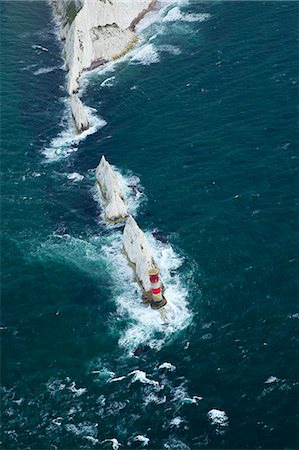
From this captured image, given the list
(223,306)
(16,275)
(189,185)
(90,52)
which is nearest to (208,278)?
(223,306)

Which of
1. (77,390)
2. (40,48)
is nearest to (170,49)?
(40,48)

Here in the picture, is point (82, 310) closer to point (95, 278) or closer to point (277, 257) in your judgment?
point (95, 278)

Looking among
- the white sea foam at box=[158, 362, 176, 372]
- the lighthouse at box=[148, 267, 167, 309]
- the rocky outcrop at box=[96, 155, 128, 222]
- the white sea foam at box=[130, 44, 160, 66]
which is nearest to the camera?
the white sea foam at box=[158, 362, 176, 372]

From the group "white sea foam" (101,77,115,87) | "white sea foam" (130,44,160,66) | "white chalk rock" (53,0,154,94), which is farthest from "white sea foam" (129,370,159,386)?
"white sea foam" (130,44,160,66)

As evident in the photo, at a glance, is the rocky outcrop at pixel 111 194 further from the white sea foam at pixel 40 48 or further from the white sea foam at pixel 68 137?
the white sea foam at pixel 40 48

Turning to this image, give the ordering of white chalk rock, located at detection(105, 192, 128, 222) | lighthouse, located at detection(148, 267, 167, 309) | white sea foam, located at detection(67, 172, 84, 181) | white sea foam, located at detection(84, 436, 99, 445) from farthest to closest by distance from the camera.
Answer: white sea foam, located at detection(67, 172, 84, 181) < white chalk rock, located at detection(105, 192, 128, 222) < lighthouse, located at detection(148, 267, 167, 309) < white sea foam, located at detection(84, 436, 99, 445)

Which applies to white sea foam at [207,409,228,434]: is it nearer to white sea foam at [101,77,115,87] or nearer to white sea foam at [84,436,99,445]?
white sea foam at [84,436,99,445]
